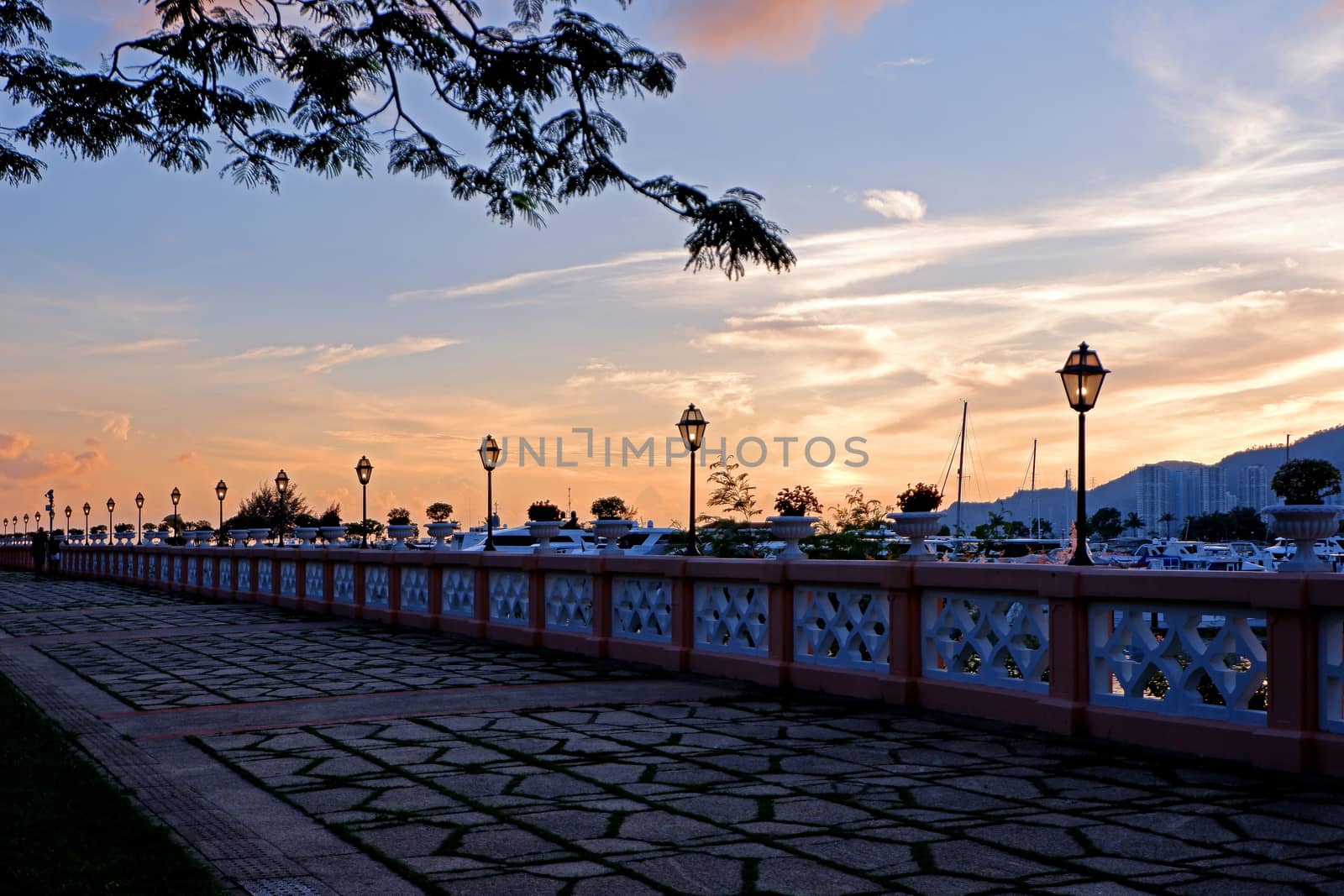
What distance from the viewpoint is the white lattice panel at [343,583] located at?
22.9 m

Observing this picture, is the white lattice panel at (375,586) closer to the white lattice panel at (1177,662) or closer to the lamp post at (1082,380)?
the lamp post at (1082,380)

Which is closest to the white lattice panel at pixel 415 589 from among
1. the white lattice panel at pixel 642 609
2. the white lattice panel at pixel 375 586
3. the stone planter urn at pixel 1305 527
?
the white lattice panel at pixel 375 586

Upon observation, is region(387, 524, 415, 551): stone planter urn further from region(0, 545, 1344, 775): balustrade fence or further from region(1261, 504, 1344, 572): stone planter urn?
region(1261, 504, 1344, 572): stone planter urn

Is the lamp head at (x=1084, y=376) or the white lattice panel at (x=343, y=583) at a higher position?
the lamp head at (x=1084, y=376)

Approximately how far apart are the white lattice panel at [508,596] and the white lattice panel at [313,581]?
8.14 metres

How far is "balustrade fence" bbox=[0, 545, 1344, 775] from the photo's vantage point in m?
7.66

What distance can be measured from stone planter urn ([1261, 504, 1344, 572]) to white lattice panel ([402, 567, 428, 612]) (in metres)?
14.0

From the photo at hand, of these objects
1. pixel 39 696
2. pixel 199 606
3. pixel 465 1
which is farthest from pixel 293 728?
pixel 199 606

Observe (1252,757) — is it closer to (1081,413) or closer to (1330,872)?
(1330,872)

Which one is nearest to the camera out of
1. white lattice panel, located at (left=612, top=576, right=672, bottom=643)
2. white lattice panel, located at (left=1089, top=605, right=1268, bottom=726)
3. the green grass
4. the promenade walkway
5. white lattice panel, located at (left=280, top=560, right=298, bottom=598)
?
the green grass

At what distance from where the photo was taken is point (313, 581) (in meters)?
25.2

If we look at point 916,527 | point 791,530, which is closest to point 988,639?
point 916,527

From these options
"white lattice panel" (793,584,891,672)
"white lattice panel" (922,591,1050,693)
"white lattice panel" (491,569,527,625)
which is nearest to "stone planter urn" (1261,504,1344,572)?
"white lattice panel" (922,591,1050,693)

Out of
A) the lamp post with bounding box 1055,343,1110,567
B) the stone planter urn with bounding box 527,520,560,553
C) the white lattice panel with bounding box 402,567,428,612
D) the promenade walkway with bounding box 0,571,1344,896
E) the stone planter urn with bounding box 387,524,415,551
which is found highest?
the lamp post with bounding box 1055,343,1110,567
